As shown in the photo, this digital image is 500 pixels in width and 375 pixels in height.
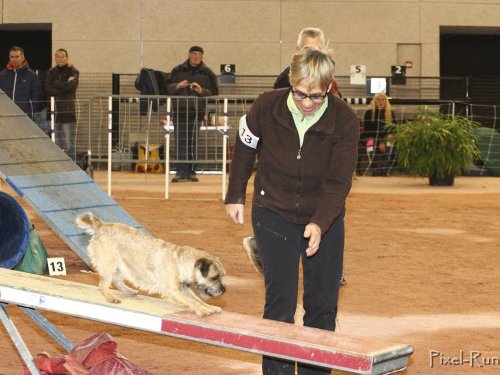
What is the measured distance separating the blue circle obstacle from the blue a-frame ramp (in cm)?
14

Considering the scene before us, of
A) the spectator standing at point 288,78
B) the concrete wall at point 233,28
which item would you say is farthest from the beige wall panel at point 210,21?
the spectator standing at point 288,78

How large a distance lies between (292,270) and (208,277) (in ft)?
1.56

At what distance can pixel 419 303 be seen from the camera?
870 cm

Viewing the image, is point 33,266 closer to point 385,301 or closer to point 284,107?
point 385,301

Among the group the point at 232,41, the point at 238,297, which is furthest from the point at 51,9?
the point at 238,297

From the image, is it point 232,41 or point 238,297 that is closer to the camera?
point 238,297

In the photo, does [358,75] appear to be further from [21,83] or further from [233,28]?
[21,83]

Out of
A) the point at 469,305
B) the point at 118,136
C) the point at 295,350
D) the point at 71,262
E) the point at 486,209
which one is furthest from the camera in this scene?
the point at 118,136

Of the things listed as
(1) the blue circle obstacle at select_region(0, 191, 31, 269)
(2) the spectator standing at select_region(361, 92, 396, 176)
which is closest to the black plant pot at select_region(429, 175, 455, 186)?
(2) the spectator standing at select_region(361, 92, 396, 176)

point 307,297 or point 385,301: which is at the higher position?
point 307,297

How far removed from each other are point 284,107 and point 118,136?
1596cm

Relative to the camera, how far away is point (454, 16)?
83.3 feet

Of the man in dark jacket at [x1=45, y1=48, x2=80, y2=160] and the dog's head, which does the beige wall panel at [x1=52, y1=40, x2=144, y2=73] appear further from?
the dog's head

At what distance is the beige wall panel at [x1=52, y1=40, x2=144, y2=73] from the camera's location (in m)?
24.9
